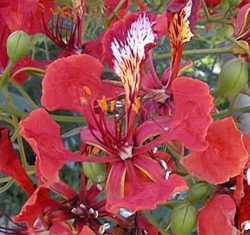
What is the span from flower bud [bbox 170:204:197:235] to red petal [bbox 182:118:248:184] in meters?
0.07

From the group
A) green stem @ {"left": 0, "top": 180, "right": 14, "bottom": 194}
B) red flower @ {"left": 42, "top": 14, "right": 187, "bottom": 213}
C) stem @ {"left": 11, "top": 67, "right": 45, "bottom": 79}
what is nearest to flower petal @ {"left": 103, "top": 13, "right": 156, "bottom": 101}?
red flower @ {"left": 42, "top": 14, "right": 187, "bottom": 213}

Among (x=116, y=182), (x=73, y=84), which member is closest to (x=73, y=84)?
(x=73, y=84)

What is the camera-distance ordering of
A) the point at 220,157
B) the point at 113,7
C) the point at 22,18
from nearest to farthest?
the point at 220,157 → the point at 22,18 → the point at 113,7

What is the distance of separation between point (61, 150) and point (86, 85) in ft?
0.23

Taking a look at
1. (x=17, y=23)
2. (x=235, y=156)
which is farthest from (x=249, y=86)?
(x=17, y=23)

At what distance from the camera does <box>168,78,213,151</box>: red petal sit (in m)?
0.82

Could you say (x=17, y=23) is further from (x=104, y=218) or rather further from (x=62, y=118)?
(x=104, y=218)

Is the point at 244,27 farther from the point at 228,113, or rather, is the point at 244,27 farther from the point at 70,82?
the point at 70,82

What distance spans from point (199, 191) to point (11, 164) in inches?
7.6

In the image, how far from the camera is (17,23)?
0.95m

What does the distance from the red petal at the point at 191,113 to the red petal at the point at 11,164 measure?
0.55 feet

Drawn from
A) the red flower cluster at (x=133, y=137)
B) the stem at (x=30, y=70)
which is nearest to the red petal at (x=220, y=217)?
the red flower cluster at (x=133, y=137)

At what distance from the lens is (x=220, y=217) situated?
0.86m

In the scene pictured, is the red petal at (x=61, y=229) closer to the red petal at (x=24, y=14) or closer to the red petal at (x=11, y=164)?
the red petal at (x=11, y=164)
